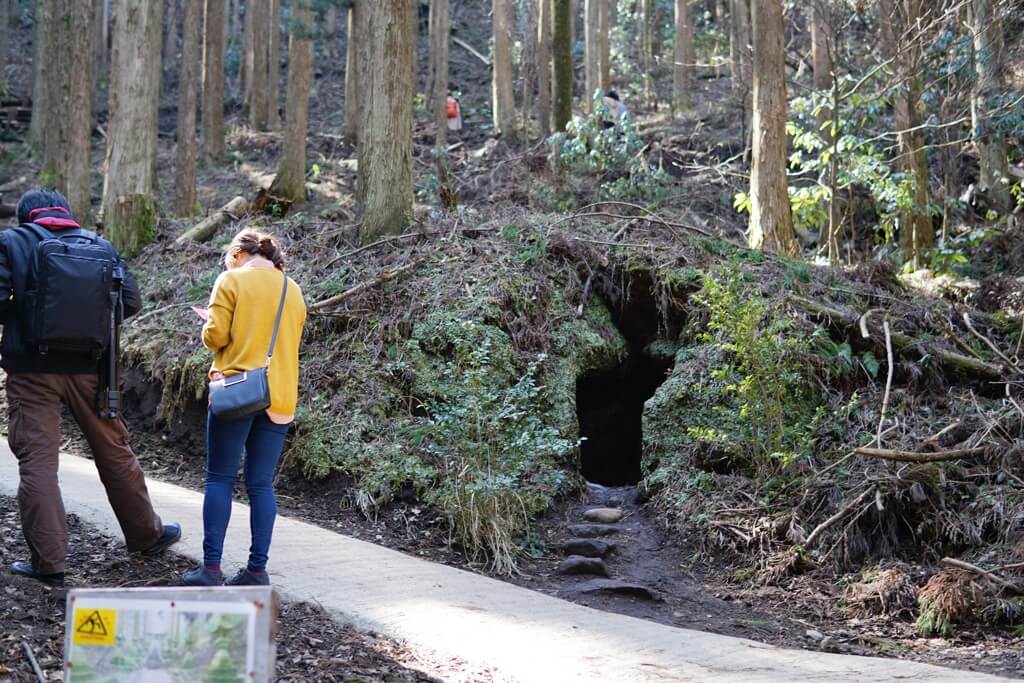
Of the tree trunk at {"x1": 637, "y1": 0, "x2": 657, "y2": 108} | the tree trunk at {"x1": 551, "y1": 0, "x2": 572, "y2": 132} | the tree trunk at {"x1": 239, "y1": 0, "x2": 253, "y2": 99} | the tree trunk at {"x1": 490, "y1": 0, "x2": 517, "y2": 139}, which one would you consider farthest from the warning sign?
the tree trunk at {"x1": 637, "y1": 0, "x2": 657, "y2": 108}

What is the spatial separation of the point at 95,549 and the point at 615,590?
353 centimetres

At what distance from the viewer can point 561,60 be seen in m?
16.8

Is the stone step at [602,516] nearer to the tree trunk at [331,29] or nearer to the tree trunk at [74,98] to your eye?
the tree trunk at [74,98]

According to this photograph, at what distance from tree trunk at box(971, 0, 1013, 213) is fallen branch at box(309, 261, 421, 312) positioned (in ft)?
24.7

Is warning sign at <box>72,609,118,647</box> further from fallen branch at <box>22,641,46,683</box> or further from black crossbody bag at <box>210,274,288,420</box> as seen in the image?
black crossbody bag at <box>210,274,288,420</box>

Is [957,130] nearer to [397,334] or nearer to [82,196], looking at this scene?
[397,334]

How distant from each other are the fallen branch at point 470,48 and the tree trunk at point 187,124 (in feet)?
60.0

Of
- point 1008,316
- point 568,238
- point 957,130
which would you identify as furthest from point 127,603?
point 957,130

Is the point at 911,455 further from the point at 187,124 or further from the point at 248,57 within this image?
the point at 248,57

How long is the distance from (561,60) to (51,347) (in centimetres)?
1300

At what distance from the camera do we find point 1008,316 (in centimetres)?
1088

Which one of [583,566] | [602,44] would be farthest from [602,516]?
[602,44]

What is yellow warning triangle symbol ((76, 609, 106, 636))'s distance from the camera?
2.43 meters

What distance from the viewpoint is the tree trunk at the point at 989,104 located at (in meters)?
12.9
